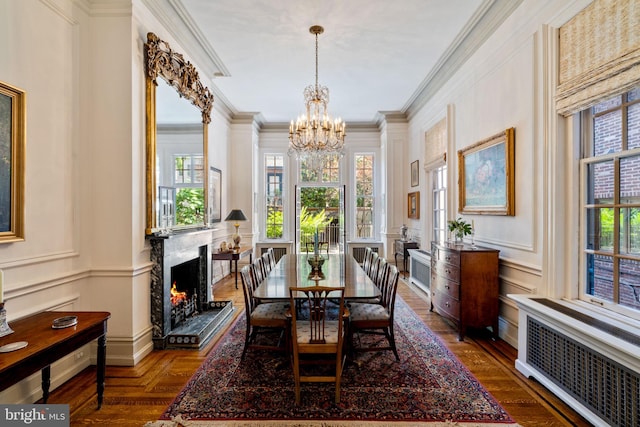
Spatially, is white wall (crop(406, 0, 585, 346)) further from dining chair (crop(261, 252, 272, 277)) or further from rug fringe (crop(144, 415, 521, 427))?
dining chair (crop(261, 252, 272, 277))

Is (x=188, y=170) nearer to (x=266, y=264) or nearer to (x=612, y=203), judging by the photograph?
(x=266, y=264)

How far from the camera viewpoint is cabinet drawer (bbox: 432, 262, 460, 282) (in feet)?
11.1

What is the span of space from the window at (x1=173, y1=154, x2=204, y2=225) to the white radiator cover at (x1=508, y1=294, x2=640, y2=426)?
3.49 meters

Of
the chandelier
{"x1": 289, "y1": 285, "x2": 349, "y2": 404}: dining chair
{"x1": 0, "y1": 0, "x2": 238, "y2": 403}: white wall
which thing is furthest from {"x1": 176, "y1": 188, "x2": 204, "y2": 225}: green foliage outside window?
{"x1": 289, "y1": 285, "x2": 349, "y2": 404}: dining chair

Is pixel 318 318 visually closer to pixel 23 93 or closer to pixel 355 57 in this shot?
pixel 23 93

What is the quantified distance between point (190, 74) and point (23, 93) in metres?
1.83

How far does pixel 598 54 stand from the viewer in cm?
222

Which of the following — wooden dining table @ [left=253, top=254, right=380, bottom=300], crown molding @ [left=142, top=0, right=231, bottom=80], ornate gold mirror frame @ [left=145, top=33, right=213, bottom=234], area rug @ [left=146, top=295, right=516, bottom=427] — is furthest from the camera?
crown molding @ [left=142, top=0, right=231, bottom=80]

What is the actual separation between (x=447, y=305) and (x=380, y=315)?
1165 mm

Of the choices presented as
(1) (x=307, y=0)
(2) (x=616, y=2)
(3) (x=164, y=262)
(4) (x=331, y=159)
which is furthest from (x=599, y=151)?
(4) (x=331, y=159)

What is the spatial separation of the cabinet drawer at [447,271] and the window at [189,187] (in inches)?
121

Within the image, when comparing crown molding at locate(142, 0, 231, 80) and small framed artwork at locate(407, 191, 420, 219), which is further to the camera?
small framed artwork at locate(407, 191, 420, 219)

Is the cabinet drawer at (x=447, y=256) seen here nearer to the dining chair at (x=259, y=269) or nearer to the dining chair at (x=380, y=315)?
the dining chair at (x=380, y=315)

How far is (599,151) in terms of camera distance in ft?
7.91
